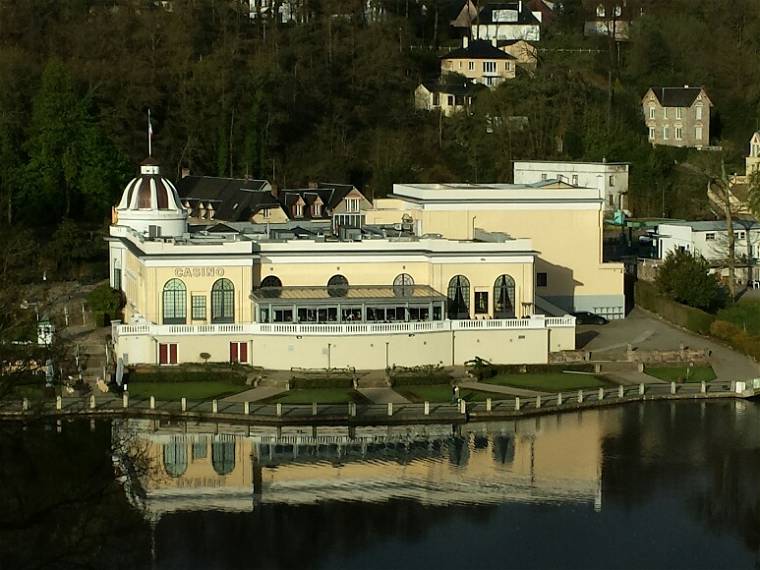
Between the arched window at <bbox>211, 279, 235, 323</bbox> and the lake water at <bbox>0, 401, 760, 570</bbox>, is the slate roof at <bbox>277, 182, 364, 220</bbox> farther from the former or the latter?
the lake water at <bbox>0, 401, 760, 570</bbox>

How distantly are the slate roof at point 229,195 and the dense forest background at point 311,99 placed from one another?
2776 mm

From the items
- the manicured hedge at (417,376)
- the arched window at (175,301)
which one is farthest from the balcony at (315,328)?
the manicured hedge at (417,376)

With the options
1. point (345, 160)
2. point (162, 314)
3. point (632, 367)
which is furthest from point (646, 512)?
point (345, 160)

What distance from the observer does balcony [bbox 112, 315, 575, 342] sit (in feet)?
170

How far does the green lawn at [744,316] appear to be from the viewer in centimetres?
5900

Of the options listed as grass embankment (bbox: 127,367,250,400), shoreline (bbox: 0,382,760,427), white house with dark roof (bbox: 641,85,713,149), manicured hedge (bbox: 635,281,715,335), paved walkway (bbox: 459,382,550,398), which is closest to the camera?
shoreline (bbox: 0,382,760,427)

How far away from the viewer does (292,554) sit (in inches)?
1454

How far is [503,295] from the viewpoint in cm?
5462

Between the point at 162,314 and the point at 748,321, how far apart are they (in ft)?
62.1

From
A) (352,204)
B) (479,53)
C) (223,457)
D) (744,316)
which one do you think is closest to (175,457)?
(223,457)

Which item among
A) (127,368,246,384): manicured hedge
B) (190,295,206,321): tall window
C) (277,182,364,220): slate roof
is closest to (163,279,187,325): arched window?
(190,295,206,321): tall window

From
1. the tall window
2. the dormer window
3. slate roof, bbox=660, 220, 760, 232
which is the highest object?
the dormer window

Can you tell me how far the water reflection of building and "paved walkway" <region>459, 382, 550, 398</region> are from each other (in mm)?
1706

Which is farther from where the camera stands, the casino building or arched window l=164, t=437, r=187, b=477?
the casino building
